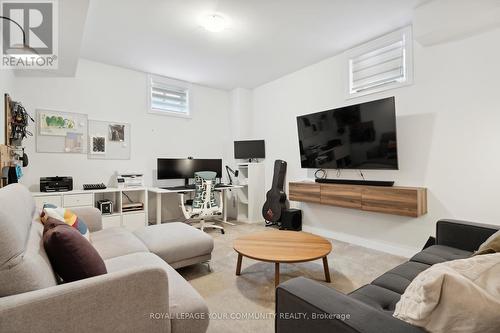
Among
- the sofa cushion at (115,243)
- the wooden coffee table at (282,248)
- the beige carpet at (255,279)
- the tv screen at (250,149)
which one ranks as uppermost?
the tv screen at (250,149)

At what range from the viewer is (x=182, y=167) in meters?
4.52

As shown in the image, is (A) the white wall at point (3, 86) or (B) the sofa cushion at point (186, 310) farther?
(A) the white wall at point (3, 86)

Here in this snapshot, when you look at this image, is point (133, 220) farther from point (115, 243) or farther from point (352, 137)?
point (352, 137)

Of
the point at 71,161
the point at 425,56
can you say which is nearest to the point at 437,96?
the point at 425,56

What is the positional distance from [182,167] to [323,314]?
3.96m

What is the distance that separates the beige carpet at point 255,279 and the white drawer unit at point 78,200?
1.88m

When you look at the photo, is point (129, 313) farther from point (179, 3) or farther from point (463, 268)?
point (179, 3)

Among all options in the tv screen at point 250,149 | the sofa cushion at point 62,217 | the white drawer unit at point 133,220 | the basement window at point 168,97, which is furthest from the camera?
the tv screen at point 250,149

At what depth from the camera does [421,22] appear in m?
2.61

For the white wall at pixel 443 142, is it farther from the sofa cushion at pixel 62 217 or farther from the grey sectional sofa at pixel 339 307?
the sofa cushion at pixel 62 217

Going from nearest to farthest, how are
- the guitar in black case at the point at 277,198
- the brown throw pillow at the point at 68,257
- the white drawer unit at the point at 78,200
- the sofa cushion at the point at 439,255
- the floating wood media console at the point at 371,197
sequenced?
the brown throw pillow at the point at 68,257 → the sofa cushion at the point at 439,255 → the floating wood media console at the point at 371,197 → the white drawer unit at the point at 78,200 → the guitar in black case at the point at 277,198

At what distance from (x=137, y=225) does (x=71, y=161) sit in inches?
53.9

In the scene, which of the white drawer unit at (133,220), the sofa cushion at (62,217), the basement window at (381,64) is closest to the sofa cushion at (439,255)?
the basement window at (381,64)

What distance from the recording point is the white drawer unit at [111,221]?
11.9 feet
